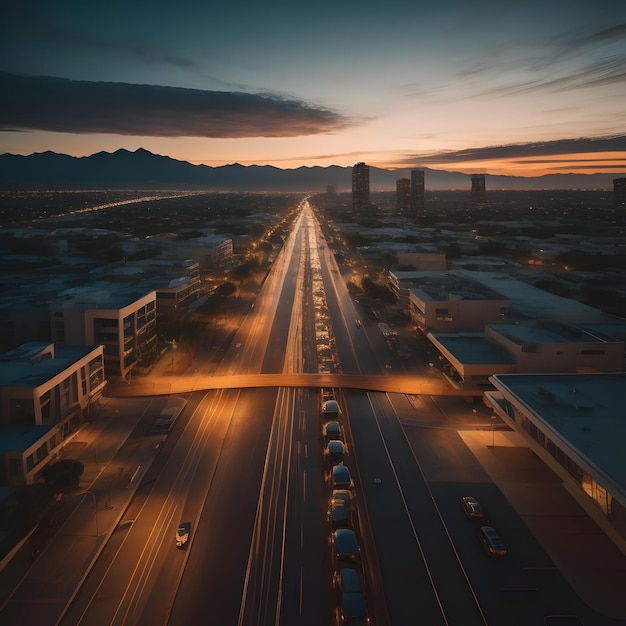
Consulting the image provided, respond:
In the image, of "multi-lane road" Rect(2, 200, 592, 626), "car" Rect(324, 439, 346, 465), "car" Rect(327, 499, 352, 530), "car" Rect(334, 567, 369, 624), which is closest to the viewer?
"car" Rect(334, 567, 369, 624)

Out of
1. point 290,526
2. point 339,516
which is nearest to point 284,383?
point 290,526

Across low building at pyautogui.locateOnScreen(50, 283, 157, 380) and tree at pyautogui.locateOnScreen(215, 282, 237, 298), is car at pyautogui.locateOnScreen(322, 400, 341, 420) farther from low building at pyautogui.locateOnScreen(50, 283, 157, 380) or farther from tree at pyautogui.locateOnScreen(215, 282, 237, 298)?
tree at pyautogui.locateOnScreen(215, 282, 237, 298)

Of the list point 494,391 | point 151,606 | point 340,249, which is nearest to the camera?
point 151,606

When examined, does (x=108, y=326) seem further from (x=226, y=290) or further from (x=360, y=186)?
(x=360, y=186)

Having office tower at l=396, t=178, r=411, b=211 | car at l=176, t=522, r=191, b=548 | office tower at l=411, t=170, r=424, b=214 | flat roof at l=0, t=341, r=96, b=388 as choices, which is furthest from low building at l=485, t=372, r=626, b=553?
office tower at l=396, t=178, r=411, b=211

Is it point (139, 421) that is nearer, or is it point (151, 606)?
point (151, 606)

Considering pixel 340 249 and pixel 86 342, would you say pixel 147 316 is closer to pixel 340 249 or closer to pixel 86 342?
pixel 86 342

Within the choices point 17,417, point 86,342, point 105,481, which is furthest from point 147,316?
point 105,481
